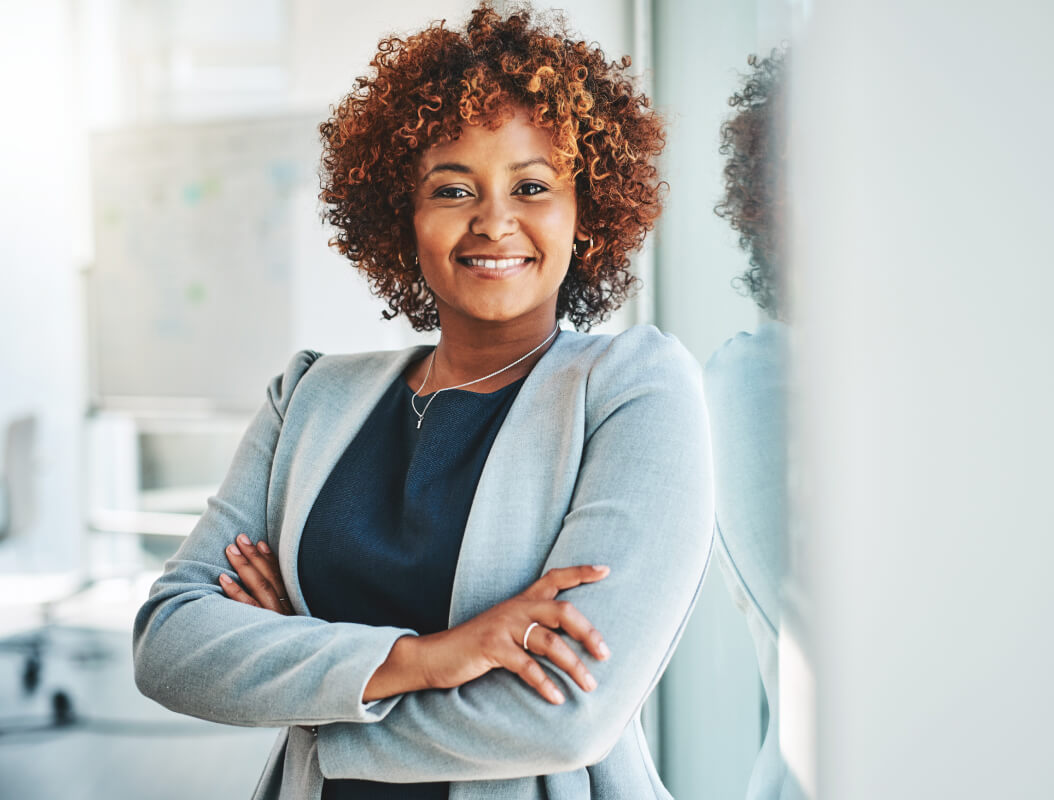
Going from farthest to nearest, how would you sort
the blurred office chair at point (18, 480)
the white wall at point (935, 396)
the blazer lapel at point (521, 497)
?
the blurred office chair at point (18, 480) < the blazer lapel at point (521, 497) < the white wall at point (935, 396)

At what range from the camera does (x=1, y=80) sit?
12.5 ft

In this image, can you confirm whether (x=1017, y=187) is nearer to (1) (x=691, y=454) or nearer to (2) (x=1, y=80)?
(1) (x=691, y=454)

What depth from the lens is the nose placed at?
1.18 meters

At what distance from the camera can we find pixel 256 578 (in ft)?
4.06

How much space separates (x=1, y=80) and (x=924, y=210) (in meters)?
4.24

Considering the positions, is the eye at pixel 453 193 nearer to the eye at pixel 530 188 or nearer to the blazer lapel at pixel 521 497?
the eye at pixel 530 188

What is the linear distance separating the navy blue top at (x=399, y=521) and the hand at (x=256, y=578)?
5cm

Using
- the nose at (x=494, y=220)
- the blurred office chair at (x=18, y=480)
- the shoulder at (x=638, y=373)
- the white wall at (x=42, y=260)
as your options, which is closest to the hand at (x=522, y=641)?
the shoulder at (x=638, y=373)

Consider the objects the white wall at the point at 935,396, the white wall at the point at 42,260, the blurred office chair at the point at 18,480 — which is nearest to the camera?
the white wall at the point at 935,396

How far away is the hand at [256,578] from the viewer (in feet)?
4.00

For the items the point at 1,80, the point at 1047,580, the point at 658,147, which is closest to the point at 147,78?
the point at 1,80

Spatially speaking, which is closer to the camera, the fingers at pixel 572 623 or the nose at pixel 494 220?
the fingers at pixel 572 623

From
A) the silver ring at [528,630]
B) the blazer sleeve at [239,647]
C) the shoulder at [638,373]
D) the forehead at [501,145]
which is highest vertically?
→ the forehead at [501,145]

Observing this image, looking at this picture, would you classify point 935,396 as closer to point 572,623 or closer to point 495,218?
point 572,623
